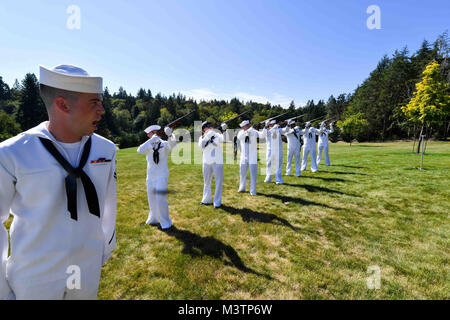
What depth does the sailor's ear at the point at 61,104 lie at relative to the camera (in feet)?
4.79

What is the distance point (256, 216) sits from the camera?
6102mm

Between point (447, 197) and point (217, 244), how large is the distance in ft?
30.5

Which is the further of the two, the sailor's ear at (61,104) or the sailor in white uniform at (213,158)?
the sailor in white uniform at (213,158)

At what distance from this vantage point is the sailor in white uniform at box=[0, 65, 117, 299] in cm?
131

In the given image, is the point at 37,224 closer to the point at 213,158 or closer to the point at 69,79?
the point at 69,79

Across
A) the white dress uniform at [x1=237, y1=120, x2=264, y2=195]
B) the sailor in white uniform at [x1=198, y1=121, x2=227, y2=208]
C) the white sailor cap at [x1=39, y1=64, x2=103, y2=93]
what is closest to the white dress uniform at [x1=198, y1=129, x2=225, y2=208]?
the sailor in white uniform at [x1=198, y1=121, x2=227, y2=208]

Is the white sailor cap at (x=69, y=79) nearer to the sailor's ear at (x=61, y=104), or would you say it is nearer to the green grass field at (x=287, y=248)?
the sailor's ear at (x=61, y=104)

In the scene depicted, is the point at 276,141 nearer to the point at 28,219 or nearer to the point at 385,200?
the point at 385,200

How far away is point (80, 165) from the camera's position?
4.99 feet

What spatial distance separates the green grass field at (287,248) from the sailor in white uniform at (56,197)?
7.10 ft

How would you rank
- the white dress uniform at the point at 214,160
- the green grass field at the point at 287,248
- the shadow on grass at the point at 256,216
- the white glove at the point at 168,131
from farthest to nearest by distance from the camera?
the white dress uniform at the point at 214,160, the shadow on grass at the point at 256,216, the white glove at the point at 168,131, the green grass field at the point at 287,248

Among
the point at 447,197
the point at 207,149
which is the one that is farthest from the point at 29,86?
Result: the point at 447,197

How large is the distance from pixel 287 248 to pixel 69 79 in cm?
469

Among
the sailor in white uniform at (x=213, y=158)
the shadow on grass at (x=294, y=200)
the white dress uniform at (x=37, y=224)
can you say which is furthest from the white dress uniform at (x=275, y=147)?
the white dress uniform at (x=37, y=224)
